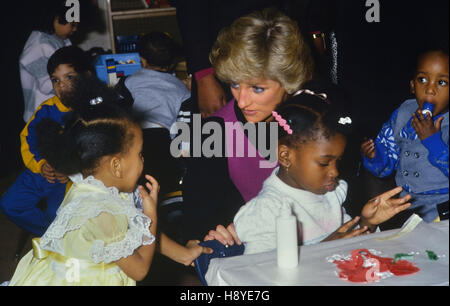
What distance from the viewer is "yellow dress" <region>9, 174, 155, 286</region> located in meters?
1.19

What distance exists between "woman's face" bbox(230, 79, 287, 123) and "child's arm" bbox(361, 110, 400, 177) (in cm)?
30

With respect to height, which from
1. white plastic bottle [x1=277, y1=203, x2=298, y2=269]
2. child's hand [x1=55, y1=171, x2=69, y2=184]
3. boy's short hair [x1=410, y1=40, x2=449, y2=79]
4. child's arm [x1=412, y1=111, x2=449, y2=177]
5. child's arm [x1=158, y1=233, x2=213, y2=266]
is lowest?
child's arm [x1=158, y1=233, x2=213, y2=266]

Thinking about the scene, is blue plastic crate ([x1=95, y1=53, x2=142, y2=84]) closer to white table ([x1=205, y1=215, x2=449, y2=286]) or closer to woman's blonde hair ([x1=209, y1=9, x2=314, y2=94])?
woman's blonde hair ([x1=209, y1=9, x2=314, y2=94])

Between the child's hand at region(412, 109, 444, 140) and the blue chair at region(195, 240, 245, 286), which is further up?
the child's hand at region(412, 109, 444, 140)

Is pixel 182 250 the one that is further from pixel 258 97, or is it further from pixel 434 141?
pixel 434 141

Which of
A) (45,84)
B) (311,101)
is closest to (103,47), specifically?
(45,84)

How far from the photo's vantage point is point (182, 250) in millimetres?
1363

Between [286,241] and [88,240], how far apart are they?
443 millimetres

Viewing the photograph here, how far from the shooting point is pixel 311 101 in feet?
4.25

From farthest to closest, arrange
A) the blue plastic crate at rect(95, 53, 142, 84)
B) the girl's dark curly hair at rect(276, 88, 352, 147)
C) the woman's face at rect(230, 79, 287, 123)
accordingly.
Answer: the blue plastic crate at rect(95, 53, 142, 84) → the woman's face at rect(230, 79, 287, 123) → the girl's dark curly hair at rect(276, 88, 352, 147)

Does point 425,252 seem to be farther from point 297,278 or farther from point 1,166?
point 1,166

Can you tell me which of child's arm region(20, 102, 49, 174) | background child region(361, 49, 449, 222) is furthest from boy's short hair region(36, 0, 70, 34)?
background child region(361, 49, 449, 222)

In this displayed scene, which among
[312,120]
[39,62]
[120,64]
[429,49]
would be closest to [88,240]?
[312,120]
